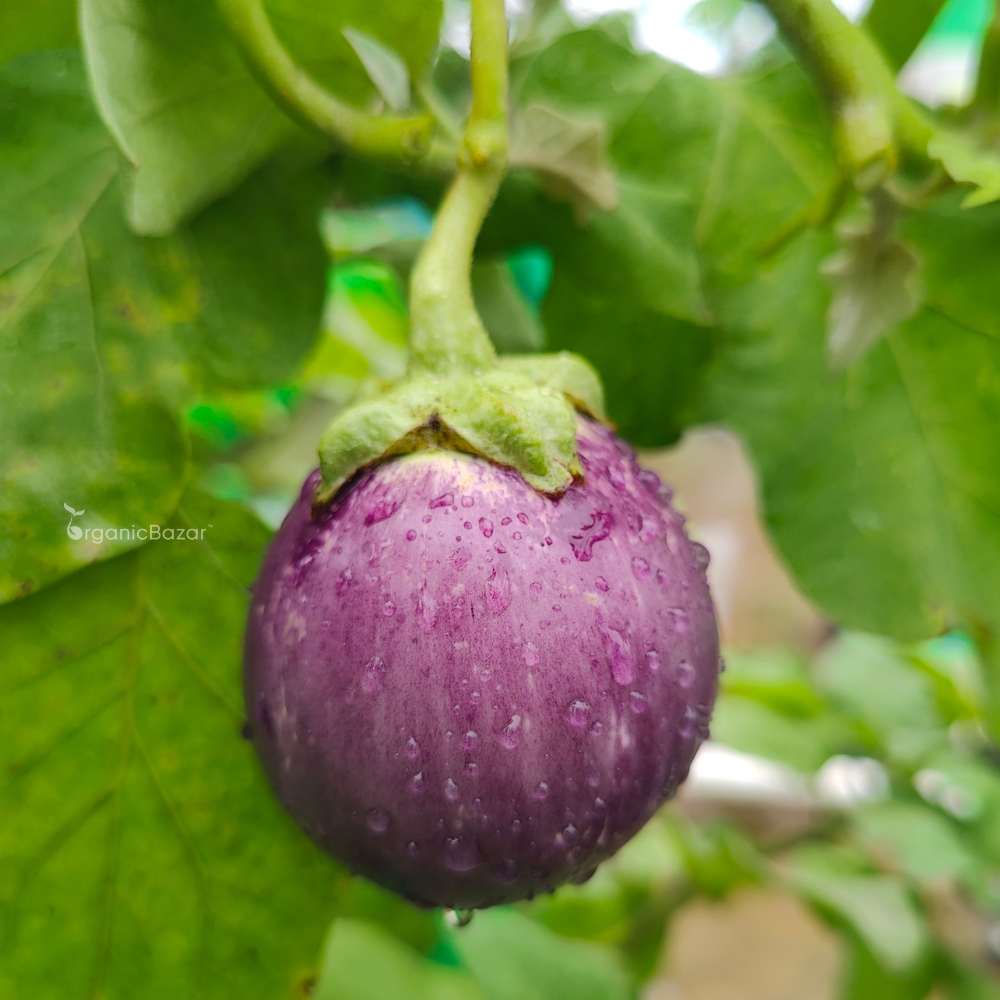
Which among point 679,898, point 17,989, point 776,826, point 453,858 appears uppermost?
point 453,858

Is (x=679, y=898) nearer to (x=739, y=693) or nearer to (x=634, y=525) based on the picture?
(x=739, y=693)

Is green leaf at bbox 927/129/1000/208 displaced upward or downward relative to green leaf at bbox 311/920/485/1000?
upward

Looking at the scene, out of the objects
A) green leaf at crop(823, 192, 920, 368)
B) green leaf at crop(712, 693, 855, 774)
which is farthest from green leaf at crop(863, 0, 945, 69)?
green leaf at crop(712, 693, 855, 774)

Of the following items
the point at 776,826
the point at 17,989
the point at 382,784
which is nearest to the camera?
the point at 382,784

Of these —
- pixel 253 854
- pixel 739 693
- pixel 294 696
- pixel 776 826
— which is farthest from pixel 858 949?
pixel 776 826

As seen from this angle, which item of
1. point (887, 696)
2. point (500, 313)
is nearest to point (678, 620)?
point (500, 313)

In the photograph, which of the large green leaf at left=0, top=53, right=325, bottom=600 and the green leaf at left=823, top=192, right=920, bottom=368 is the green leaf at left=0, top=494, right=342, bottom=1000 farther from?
the green leaf at left=823, top=192, right=920, bottom=368

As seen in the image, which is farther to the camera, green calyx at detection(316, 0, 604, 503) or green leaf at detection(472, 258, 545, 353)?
Result: green leaf at detection(472, 258, 545, 353)
